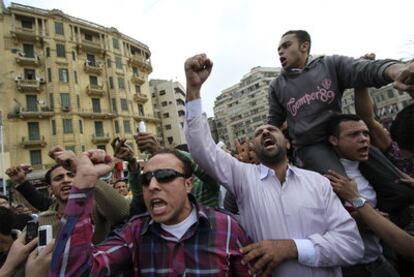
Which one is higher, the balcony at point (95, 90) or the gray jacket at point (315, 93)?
the balcony at point (95, 90)

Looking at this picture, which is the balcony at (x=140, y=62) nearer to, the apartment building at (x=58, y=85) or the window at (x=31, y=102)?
the apartment building at (x=58, y=85)

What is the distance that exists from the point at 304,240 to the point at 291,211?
0.22 metres

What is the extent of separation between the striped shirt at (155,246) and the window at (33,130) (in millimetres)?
32210

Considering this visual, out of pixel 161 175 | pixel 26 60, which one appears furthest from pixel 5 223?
pixel 26 60

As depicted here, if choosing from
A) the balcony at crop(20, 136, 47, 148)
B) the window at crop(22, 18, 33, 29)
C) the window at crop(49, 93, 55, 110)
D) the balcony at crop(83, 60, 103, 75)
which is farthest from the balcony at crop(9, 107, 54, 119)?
the window at crop(22, 18, 33, 29)

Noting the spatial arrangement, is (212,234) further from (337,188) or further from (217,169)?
(337,188)

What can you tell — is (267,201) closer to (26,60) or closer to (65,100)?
(65,100)

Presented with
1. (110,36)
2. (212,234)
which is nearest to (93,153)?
(212,234)

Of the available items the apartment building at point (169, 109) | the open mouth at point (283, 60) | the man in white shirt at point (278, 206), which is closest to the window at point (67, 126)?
the apartment building at point (169, 109)

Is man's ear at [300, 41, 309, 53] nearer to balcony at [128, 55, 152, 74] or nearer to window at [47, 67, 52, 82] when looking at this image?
window at [47, 67, 52, 82]

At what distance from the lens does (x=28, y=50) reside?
3020 centimetres

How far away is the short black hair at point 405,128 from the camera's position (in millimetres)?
1911

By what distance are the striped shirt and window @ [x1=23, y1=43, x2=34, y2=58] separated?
3575 centimetres

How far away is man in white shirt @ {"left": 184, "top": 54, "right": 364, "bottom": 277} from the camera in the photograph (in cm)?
180
